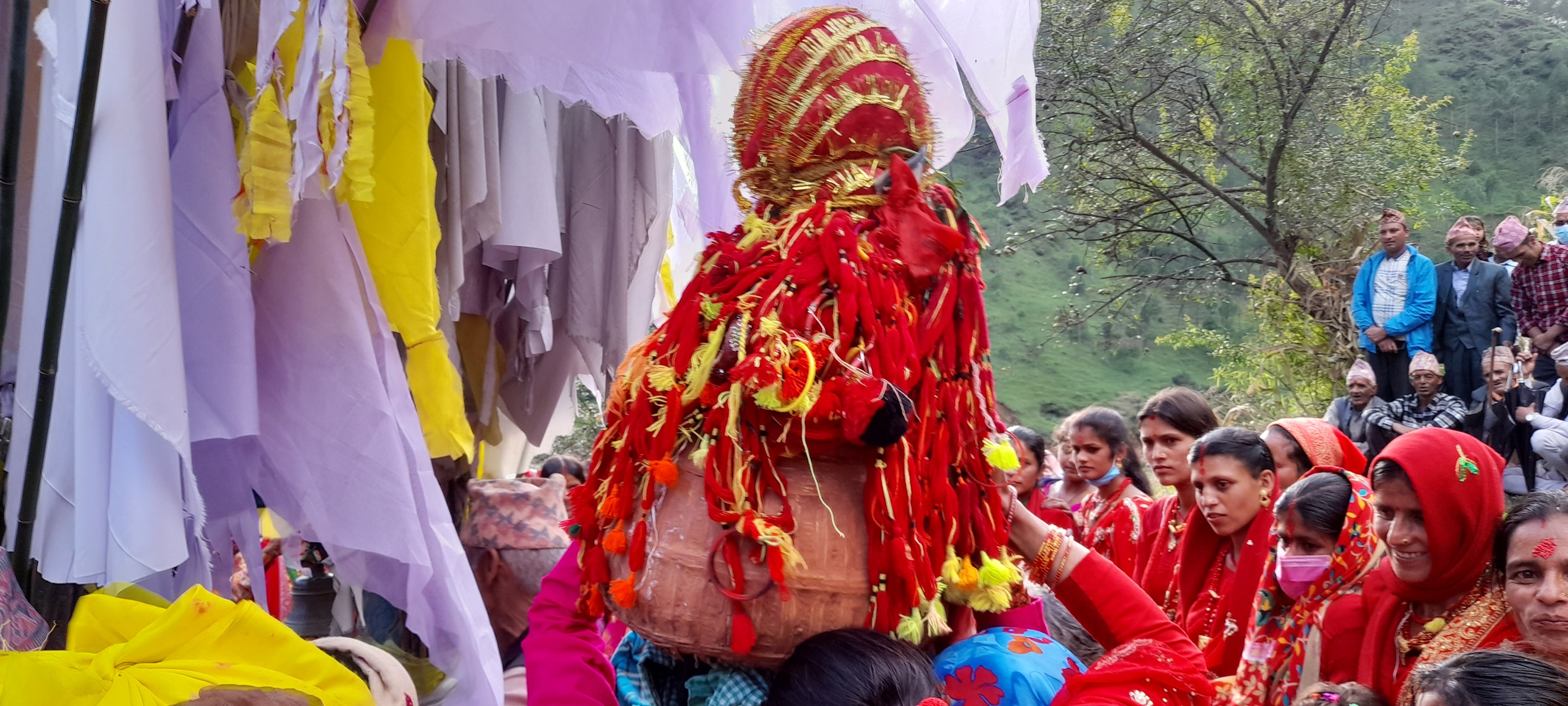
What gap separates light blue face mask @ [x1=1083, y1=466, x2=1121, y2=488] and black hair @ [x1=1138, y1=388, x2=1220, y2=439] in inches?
Answer: 30.7

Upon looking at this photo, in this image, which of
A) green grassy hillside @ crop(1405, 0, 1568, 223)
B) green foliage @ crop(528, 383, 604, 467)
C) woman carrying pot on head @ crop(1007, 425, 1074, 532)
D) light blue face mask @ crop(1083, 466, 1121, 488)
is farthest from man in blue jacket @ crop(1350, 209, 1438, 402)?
green grassy hillside @ crop(1405, 0, 1568, 223)

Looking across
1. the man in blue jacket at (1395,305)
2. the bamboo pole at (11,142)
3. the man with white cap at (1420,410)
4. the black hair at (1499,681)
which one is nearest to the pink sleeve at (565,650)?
the bamboo pole at (11,142)

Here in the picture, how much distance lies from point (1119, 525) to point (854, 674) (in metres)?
3.81

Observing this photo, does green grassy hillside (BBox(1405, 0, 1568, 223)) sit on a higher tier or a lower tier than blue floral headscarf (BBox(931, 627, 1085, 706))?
higher

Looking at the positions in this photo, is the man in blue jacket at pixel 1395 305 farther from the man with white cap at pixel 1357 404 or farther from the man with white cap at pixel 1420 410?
the man with white cap at pixel 1420 410

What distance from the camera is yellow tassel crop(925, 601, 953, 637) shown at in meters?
1.75

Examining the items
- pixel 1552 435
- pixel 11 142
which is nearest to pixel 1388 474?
pixel 11 142

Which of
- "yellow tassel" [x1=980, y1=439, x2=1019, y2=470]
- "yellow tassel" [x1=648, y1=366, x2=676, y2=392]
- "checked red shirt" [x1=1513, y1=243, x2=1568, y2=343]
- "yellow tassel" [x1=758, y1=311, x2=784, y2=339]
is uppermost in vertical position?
"checked red shirt" [x1=1513, y1=243, x2=1568, y2=343]

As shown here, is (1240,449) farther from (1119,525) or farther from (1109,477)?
(1109,477)

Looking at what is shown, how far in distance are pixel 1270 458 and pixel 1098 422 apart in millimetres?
1419

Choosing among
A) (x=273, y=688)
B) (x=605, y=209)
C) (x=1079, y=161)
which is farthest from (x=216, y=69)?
(x=1079, y=161)

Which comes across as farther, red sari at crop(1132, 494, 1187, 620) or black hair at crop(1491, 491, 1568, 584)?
red sari at crop(1132, 494, 1187, 620)

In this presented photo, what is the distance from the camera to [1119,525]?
516cm

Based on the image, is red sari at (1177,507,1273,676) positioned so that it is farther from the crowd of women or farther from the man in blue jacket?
the man in blue jacket
